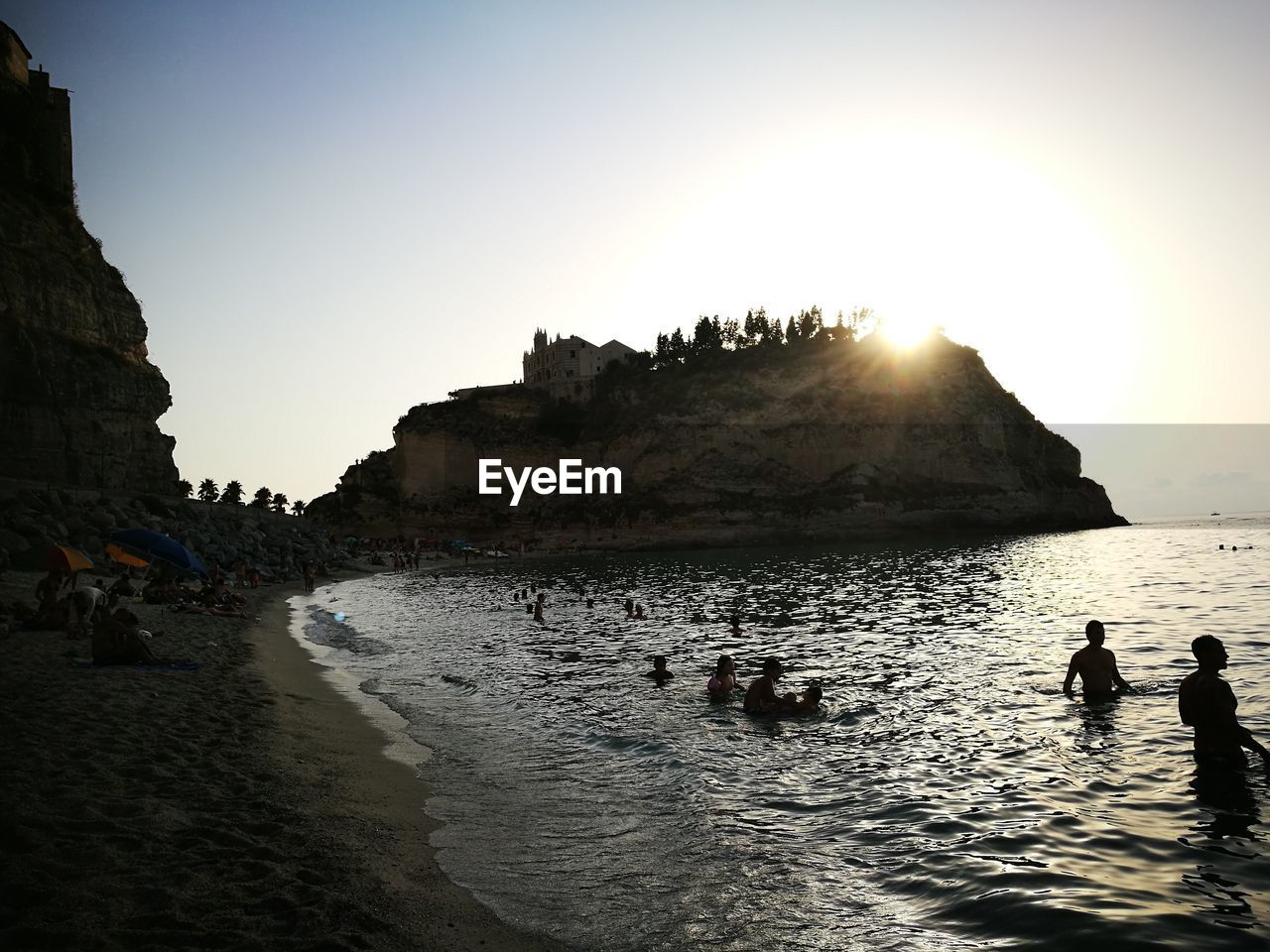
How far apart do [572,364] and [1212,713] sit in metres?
116

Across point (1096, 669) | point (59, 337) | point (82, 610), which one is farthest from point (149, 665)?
point (59, 337)

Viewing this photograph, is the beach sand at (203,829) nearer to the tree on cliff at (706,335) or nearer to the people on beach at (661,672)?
the people on beach at (661,672)

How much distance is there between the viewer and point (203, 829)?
616 cm

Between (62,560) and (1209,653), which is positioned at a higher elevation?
(62,560)

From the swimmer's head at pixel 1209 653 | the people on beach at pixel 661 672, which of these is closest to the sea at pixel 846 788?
the people on beach at pixel 661 672

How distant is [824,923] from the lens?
5.79 metres

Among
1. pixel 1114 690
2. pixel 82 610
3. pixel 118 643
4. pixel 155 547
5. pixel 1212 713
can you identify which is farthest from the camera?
pixel 155 547

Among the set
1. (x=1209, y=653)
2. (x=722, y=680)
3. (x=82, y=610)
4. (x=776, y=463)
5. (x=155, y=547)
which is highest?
(x=776, y=463)

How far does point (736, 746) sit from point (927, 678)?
21.8ft

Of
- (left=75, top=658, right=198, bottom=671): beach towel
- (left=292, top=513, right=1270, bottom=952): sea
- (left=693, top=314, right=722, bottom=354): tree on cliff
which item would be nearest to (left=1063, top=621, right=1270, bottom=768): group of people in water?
(left=292, top=513, right=1270, bottom=952): sea

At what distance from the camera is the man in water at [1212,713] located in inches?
329

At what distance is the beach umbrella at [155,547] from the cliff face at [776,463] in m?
69.3

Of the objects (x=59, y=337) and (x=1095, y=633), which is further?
(x=59, y=337)

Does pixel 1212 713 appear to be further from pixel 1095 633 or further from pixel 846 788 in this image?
pixel 846 788
